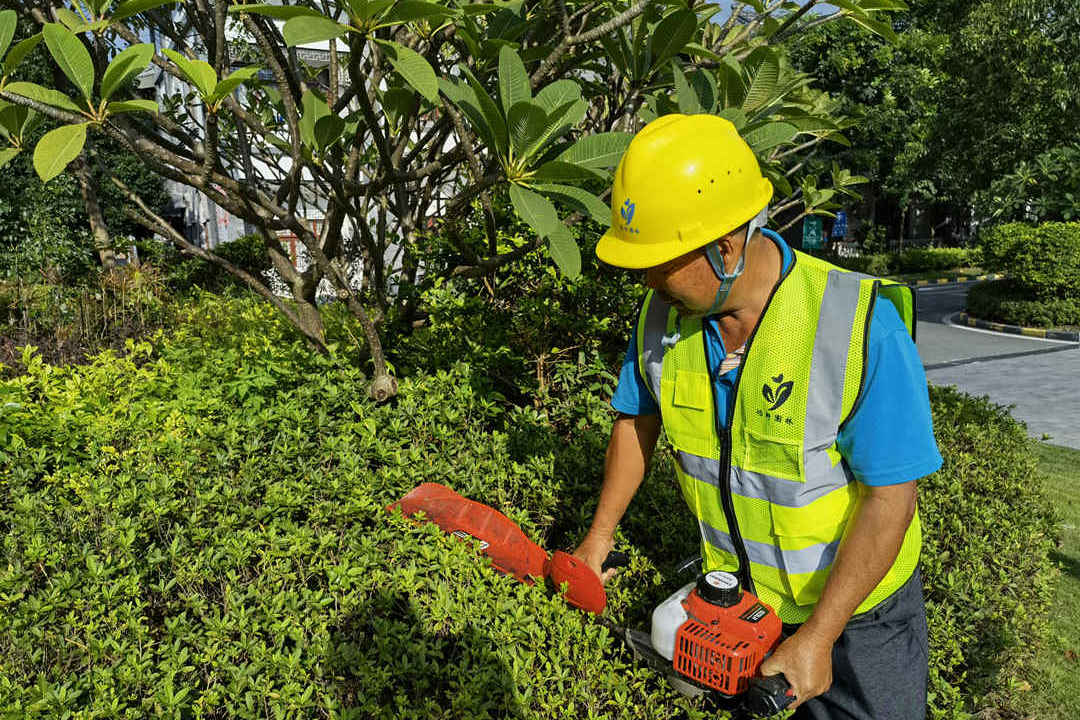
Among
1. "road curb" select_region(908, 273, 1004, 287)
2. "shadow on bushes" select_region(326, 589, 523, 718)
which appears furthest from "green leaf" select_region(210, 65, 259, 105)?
"road curb" select_region(908, 273, 1004, 287)

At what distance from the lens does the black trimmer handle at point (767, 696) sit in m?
1.49

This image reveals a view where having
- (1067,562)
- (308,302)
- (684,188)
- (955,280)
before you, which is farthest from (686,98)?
(955,280)

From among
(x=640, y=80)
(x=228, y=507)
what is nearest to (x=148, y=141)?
(x=228, y=507)

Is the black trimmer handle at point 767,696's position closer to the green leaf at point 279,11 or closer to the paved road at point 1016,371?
the green leaf at point 279,11

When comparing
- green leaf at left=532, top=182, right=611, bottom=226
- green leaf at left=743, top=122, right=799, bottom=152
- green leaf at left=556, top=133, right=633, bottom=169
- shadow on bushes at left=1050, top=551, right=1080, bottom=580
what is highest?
green leaf at left=556, top=133, right=633, bottom=169

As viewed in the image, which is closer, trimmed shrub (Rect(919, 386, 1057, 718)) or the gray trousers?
the gray trousers

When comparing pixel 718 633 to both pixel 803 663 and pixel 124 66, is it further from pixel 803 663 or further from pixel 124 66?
pixel 124 66

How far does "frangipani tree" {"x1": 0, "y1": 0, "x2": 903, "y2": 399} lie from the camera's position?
5.92 ft

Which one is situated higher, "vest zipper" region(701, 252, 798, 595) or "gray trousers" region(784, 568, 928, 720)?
"vest zipper" region(701, 252, 798, 595)

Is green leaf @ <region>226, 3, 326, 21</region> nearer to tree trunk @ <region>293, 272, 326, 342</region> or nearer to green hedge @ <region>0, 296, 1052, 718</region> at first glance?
green hedge @ <region>0, 296, 1052, 718</region>

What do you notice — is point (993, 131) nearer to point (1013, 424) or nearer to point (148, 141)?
point (1013, 424)

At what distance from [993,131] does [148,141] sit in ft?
58.3

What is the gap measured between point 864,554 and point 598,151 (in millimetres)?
1286

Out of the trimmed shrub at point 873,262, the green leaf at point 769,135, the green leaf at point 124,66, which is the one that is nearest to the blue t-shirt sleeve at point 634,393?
the green leaf at point 769,135
